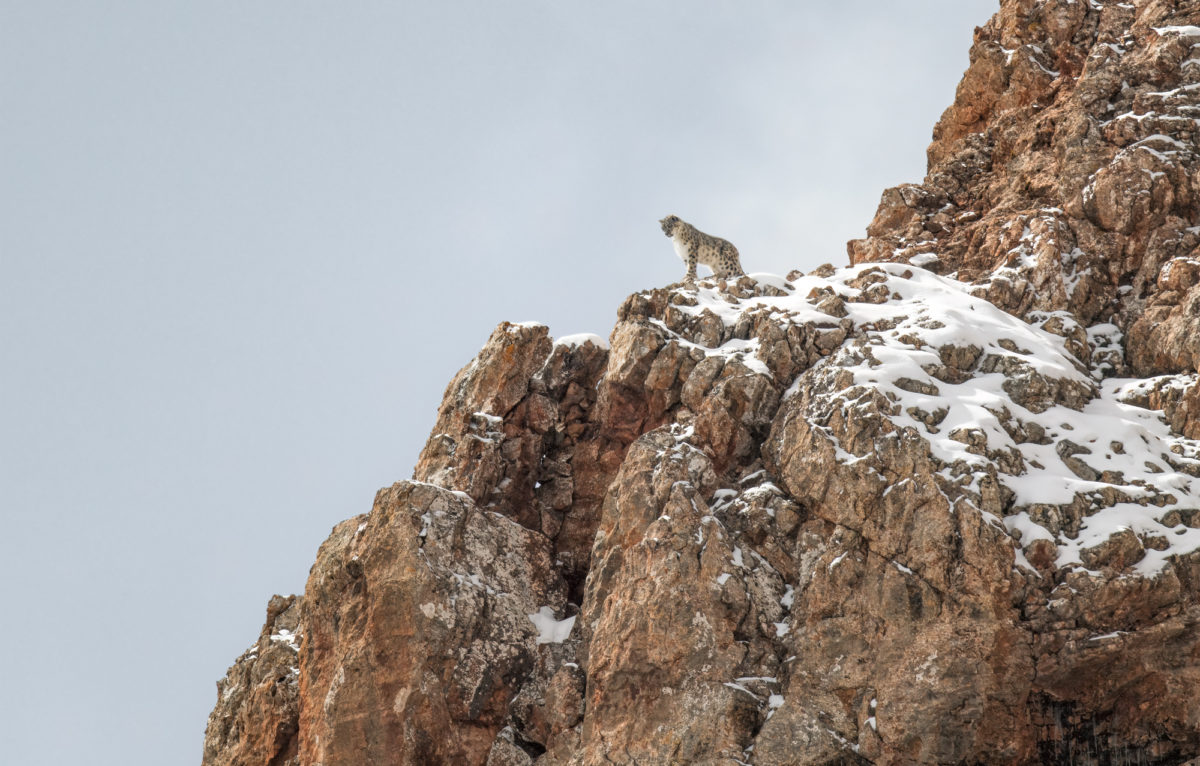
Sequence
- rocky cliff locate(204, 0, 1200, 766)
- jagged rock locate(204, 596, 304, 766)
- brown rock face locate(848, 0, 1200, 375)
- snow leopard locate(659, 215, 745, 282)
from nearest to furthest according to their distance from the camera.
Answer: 1. rocky cliff locate(204, 0, 1200, 766)
2. jagged rock locate(204, 596, 304, 766)
3. brown rock face locate(848, 0, 1200, 375)
4. snow leopard locate(659, 215, 745, 282)

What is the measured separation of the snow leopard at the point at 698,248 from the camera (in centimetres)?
3256

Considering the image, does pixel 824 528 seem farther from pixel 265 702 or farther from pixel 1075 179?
pixel 1075 179

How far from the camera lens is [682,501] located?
22.8m

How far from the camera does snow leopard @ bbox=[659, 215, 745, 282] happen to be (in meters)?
32.6

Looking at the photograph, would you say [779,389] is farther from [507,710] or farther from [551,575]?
Answer: [507,710]

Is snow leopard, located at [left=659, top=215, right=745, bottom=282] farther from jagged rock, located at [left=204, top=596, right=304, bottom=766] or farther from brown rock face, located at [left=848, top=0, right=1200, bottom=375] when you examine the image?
jagged rock, located at [left=204, top=596, right=304, bottom=766]

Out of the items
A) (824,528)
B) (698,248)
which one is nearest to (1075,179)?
(698,248)

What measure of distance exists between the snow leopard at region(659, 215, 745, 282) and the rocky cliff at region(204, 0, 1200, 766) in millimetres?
2995

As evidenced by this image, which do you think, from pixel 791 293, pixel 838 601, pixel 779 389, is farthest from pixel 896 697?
pixel 791 293

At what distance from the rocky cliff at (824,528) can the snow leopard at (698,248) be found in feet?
9.83

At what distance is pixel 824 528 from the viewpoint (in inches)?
881

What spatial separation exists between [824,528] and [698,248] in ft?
40.3

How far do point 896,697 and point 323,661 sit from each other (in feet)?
37.5

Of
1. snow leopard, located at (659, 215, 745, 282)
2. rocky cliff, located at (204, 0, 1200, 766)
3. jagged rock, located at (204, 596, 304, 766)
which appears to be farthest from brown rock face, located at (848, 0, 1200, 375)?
jagged rock, located at (204, 596, 304, 766)
